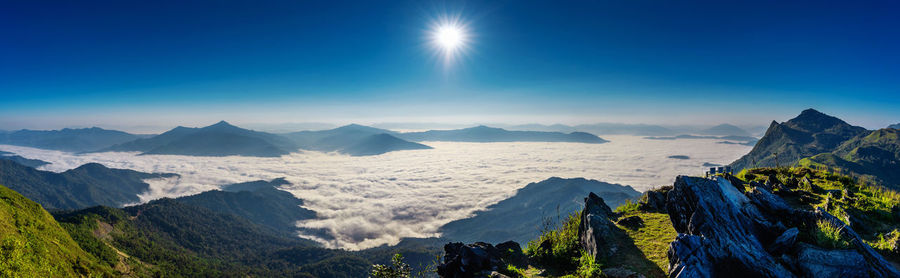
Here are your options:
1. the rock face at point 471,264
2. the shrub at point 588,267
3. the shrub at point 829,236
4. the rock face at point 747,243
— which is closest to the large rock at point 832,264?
the rock face at point 747,243

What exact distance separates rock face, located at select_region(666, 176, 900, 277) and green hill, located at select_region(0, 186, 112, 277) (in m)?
25.3

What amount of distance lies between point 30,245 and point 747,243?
31.8m

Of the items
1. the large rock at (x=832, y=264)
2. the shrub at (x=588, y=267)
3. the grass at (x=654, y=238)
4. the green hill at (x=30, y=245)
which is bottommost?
the green hill at (x=30, y=245)

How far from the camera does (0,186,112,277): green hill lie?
14.5 m

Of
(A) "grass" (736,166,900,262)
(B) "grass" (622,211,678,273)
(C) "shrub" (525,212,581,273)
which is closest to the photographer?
(A) "grass" (736,166,900,262)

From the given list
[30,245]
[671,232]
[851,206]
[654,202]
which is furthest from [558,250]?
[30,245]

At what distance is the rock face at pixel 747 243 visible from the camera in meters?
7.46

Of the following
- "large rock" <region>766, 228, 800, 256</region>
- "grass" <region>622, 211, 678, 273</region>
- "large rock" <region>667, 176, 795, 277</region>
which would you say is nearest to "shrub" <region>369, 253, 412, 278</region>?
"grass" <region>622, 211, 678, 273</region>

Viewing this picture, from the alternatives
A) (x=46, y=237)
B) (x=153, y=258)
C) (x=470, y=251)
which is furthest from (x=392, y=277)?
(x=153, y=258)

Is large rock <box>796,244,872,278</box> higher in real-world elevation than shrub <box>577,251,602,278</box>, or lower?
higher

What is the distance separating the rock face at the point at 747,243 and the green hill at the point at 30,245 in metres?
25.3

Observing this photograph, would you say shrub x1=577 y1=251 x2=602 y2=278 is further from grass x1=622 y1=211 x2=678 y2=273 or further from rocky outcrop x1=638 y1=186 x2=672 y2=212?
rocky outcrop x1=638 y1=186 x2=672 y2=212

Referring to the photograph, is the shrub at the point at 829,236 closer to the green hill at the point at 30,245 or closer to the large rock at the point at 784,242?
the large rock at the point at 784,242

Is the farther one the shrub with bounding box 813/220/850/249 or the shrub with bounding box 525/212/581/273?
the shrub with bounding box 525/212/581/273
